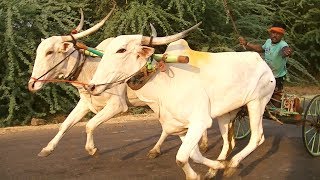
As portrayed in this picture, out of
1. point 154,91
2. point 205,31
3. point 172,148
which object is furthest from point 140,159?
point 205,31

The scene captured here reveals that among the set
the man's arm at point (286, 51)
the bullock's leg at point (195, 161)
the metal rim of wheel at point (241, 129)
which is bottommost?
the metal rim of wheel at point (241, 129)

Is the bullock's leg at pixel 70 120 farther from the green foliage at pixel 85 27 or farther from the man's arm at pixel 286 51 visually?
the green foliage at pixel 85 27

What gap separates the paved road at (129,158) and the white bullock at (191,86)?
67 cm

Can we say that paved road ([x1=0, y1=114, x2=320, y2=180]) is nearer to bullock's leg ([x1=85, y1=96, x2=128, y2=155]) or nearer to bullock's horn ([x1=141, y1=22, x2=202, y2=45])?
bullock's leg ([x1=85, y1=96, x2=128, y2=155])

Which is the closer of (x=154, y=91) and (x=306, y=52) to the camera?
(x=154, y=91)

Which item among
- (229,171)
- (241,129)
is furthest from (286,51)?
(229,171)

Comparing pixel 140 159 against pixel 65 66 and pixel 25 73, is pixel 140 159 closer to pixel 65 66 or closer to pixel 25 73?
pixel 65 66

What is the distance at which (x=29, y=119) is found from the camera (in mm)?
11742

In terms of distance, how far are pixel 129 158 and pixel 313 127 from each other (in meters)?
2.63

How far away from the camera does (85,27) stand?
44.7ft

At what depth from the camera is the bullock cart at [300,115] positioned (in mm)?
6902

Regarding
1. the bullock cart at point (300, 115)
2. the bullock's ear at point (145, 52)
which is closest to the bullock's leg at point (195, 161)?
the bullock's ear at point (145, 52)

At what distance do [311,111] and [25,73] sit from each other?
22.3ft

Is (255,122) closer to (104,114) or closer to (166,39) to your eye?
(166,39)
